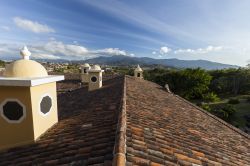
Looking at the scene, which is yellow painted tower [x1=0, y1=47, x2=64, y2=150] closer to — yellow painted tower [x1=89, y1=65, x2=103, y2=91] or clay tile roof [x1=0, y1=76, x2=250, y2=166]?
clay tile roof [x1=0, y1=76, x2=250, y2=166]

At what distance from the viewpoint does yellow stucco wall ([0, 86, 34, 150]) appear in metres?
5.65

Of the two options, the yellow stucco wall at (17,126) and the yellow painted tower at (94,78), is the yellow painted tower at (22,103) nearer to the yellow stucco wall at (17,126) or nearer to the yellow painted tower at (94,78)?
the yellow stucco wall at (17,126)

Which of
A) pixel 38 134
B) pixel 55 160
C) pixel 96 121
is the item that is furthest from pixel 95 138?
pixel 38 134

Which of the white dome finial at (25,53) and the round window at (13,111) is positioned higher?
the white dome finial at (25,53)

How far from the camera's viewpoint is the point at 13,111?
5914 millimetres

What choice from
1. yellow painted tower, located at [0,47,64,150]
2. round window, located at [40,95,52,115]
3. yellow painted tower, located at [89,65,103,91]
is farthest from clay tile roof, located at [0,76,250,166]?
yellow painted tower, located at [89,65,103,91]

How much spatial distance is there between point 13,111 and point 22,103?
0.48 metres

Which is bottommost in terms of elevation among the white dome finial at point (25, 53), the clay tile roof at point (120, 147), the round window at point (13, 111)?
the clay tile roof at point (120, 147)

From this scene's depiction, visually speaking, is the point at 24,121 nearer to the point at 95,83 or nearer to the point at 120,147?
the point at 120,147

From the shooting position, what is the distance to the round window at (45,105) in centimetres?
627

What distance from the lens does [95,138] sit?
510 centimetres

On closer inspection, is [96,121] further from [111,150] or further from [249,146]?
[249,146]

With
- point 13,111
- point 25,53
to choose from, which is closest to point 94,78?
point 25,53

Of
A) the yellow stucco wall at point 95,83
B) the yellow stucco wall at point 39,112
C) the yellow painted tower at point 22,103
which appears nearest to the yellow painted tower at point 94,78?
the yellow stucco wall at point 95,83
